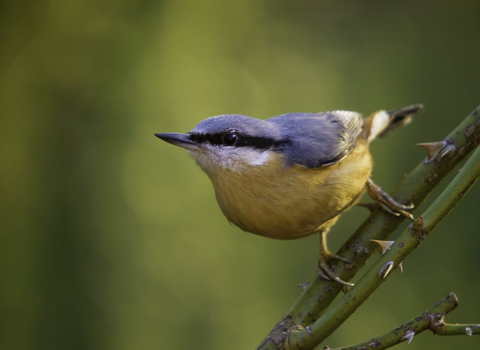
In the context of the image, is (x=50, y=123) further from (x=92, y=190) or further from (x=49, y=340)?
(x=49, y=340)

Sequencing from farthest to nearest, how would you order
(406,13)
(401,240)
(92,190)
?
(406,13), (92,190), (401,240)

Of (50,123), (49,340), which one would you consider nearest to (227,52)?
(50,123)

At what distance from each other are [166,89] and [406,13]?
2284mm

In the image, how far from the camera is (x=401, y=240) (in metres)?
1.08

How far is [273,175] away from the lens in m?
1.71

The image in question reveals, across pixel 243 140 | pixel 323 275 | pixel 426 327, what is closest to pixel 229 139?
pixel 243 140

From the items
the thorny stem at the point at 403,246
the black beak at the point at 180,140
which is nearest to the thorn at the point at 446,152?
the thorny stem at the point at 403,246

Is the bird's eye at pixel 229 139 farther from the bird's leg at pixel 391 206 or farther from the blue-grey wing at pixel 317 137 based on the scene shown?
the bird's leg at pixel 391 206

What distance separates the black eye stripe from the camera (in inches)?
67.1

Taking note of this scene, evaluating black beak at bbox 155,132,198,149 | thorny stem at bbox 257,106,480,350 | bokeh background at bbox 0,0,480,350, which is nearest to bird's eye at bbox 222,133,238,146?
black beak at bbox 155,132,198,149

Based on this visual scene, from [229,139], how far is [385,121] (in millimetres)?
1081

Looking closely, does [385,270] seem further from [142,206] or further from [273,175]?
[142,206]

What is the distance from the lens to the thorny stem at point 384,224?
143 cm

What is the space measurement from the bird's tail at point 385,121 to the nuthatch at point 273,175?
51 cm
